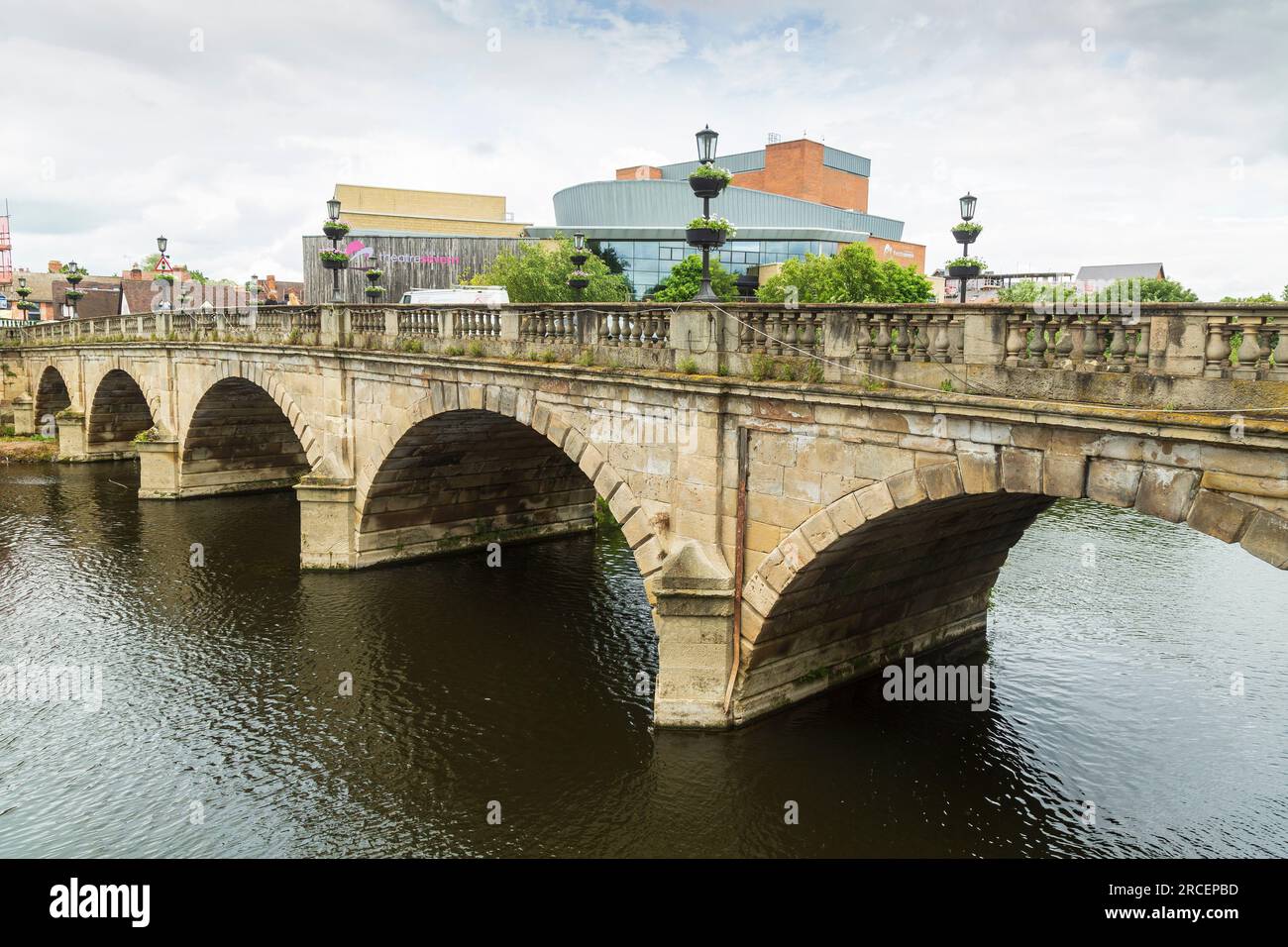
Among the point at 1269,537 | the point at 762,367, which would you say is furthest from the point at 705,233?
the point at 1269,537

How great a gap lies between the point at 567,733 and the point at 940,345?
843 centimetres

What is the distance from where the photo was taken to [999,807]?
13.2m

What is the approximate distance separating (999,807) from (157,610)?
58.1ft

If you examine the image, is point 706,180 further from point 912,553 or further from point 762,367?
point 912,553

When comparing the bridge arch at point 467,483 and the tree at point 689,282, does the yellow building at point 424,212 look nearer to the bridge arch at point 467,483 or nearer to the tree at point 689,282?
the tree at point 689,282

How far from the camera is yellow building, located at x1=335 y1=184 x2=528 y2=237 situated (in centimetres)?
8006

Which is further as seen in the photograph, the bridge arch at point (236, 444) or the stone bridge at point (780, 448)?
the bridge arch at point (236, 444)

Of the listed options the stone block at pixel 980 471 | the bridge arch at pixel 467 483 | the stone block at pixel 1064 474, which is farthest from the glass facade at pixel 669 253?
the stone block at pixel 1064 474

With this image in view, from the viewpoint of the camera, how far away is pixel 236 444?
33.6 meters

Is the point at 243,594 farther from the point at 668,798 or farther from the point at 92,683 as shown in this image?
the point at 668,798

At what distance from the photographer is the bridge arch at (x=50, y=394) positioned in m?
47.9

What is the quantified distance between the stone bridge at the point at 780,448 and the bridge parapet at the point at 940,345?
1.2 inches

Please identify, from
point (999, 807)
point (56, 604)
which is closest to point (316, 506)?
point (56, 604)
